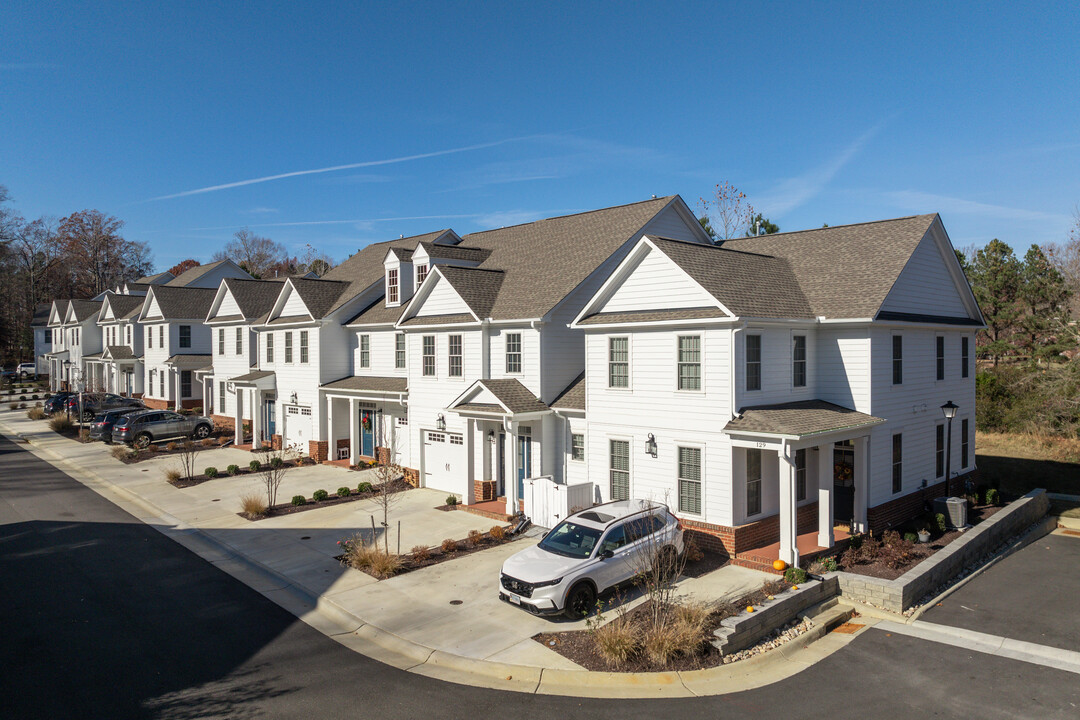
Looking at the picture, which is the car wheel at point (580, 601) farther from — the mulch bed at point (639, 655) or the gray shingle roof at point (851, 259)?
the gray shingle roof at point (851, 259)

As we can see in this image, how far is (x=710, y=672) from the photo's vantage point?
10367 millimetres

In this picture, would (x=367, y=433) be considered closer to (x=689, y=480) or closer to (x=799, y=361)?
(x=689, y=480)

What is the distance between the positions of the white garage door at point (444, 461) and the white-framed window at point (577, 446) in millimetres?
4567

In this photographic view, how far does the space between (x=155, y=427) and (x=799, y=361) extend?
32.5 metres

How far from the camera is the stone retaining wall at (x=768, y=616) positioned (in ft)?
35.9

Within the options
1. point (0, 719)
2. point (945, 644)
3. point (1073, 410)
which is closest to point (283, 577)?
point (0, 719)

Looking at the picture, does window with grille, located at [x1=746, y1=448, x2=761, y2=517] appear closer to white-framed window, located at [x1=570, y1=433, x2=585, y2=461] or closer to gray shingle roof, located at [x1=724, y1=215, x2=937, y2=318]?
gray shingle roof, located at [x1=724, y1=215, x2=937, y2=318]

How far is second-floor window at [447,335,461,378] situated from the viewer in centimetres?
2286

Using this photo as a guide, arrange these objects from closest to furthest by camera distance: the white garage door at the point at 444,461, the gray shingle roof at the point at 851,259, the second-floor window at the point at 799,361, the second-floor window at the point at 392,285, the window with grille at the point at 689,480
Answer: the window with grille at the point at 689,480, the second-floor window at the point at 799,361, the gray shingle roof at the point at 851,259, the white garage door at the point at 444,461, the second-floor window at the point at 392,285

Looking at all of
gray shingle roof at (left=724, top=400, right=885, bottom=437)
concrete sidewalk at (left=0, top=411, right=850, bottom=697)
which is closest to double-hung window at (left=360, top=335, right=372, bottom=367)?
concrete sidewalk at (left=0, top=411, right=850, bottom=697)

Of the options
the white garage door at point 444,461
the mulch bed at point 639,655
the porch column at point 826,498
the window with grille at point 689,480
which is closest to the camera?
the mulch bed at point 639,655

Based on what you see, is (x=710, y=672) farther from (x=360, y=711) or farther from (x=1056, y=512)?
(x=1056, y=512)

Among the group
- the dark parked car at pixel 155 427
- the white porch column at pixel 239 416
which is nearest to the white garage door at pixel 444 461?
the white porch column at pixel 239 416

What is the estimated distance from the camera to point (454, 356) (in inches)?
904
